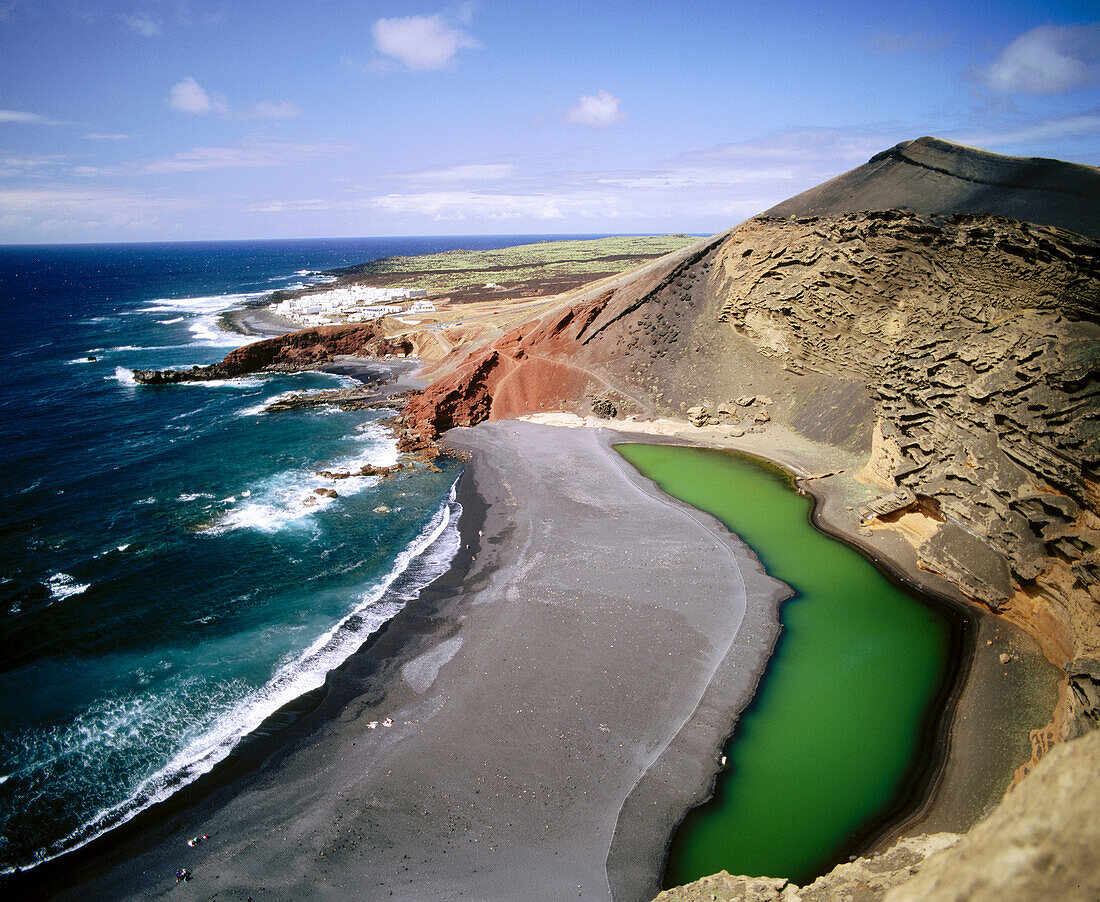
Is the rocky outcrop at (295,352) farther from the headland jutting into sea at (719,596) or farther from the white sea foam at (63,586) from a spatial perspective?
the white sea foam at (63,586)

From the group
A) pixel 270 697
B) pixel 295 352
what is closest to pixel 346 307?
pixel 295 352

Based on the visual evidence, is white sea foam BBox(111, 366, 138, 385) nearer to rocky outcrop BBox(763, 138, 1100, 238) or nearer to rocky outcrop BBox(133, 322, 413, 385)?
rocky outcrop BBox(133, 322, 413, 385)

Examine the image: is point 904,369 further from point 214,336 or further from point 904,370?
point 214,336

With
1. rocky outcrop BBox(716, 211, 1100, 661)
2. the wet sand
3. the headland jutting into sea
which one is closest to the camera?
the wet sand

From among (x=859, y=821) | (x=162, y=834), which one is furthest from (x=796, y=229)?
(x=162, y=834)

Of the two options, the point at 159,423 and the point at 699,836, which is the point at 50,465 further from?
the point at 699,836

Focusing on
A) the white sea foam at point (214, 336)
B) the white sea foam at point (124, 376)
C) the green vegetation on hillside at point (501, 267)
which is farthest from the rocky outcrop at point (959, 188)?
the green vegetation on hillside at point (501, 267)

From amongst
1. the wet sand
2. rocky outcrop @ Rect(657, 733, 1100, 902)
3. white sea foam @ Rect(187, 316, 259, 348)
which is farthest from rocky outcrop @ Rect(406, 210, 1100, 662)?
white sea foam @ Rect(187, 316, 259, 348)
